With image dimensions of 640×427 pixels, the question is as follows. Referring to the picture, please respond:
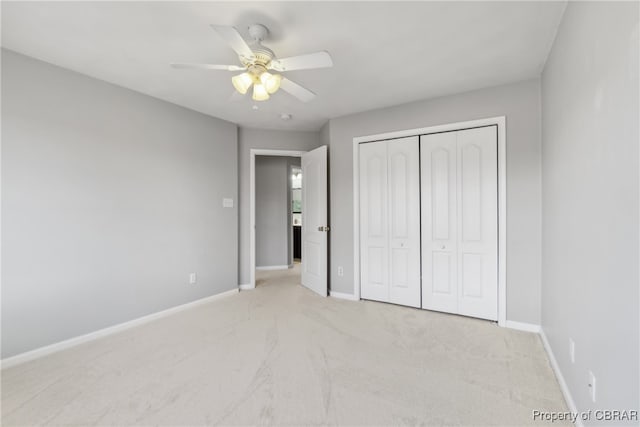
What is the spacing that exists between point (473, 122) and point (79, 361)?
13.5 ft

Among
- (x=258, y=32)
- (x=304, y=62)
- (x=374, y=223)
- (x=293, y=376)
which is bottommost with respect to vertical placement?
(x=293, y=376)

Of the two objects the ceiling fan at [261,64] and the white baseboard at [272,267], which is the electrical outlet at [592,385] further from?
the white baseboard at [272,267]

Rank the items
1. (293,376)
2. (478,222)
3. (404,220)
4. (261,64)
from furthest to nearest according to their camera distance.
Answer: (404,220), (478,222), (293,376), (261,64)

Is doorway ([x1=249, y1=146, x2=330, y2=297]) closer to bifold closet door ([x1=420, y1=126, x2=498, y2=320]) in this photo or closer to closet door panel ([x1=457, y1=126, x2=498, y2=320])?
bifold closet door ([x1=420, y1=126, x2=498, y2=320])

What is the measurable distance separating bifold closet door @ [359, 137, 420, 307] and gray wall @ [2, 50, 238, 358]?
2023 millimetres

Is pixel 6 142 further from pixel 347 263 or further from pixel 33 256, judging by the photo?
pixel 347 263

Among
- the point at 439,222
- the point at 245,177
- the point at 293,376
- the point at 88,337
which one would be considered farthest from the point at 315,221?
the point at 88,337

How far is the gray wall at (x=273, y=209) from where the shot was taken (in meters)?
6.00

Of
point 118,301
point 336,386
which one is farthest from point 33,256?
point 336,386

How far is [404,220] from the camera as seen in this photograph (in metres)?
3.41

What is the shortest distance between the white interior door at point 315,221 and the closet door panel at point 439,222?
127 cm

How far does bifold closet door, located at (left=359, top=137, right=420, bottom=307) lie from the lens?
3.36 m

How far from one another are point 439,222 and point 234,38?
2653 millimetres

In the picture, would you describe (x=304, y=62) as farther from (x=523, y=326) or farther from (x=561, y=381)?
(x=523, y=326)
